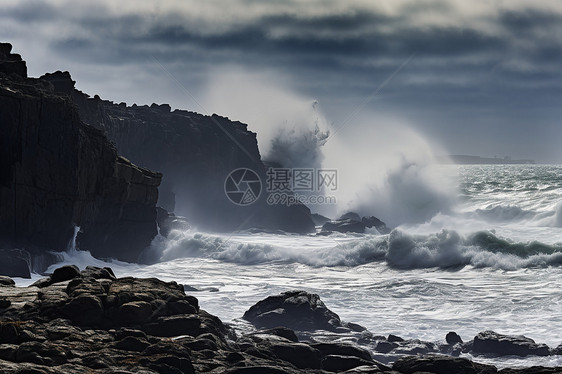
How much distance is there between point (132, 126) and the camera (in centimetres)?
7762

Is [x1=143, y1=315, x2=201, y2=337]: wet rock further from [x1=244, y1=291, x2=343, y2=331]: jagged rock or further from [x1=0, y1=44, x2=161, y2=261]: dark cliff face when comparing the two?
Answer: [x1=0, y1=44, x2=161, y2=261]: dark cliff face

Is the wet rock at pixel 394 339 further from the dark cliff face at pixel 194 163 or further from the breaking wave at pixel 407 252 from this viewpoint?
the dark cliff face at pixel 194 163

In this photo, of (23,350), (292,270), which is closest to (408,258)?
(292,270)

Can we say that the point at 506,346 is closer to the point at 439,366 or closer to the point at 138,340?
the point at 439,366

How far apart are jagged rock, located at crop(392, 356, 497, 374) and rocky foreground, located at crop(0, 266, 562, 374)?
0.08ft

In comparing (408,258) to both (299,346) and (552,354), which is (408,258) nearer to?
(552,354)

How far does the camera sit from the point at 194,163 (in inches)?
3297

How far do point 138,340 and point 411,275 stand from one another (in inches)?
1082

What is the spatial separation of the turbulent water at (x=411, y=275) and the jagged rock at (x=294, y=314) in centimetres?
169

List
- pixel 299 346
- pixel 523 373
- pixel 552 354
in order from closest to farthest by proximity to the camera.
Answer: pixel 523 373
pixel 299 346
pixel 552 354

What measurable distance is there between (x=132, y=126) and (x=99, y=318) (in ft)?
201

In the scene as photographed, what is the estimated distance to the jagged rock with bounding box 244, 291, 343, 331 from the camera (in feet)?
87.3

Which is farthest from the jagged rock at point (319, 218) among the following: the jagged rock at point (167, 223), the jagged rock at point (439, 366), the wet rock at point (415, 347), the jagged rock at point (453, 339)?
the jagged rock at point (439, 366)

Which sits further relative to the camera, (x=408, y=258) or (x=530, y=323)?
(x=408, y=258)
